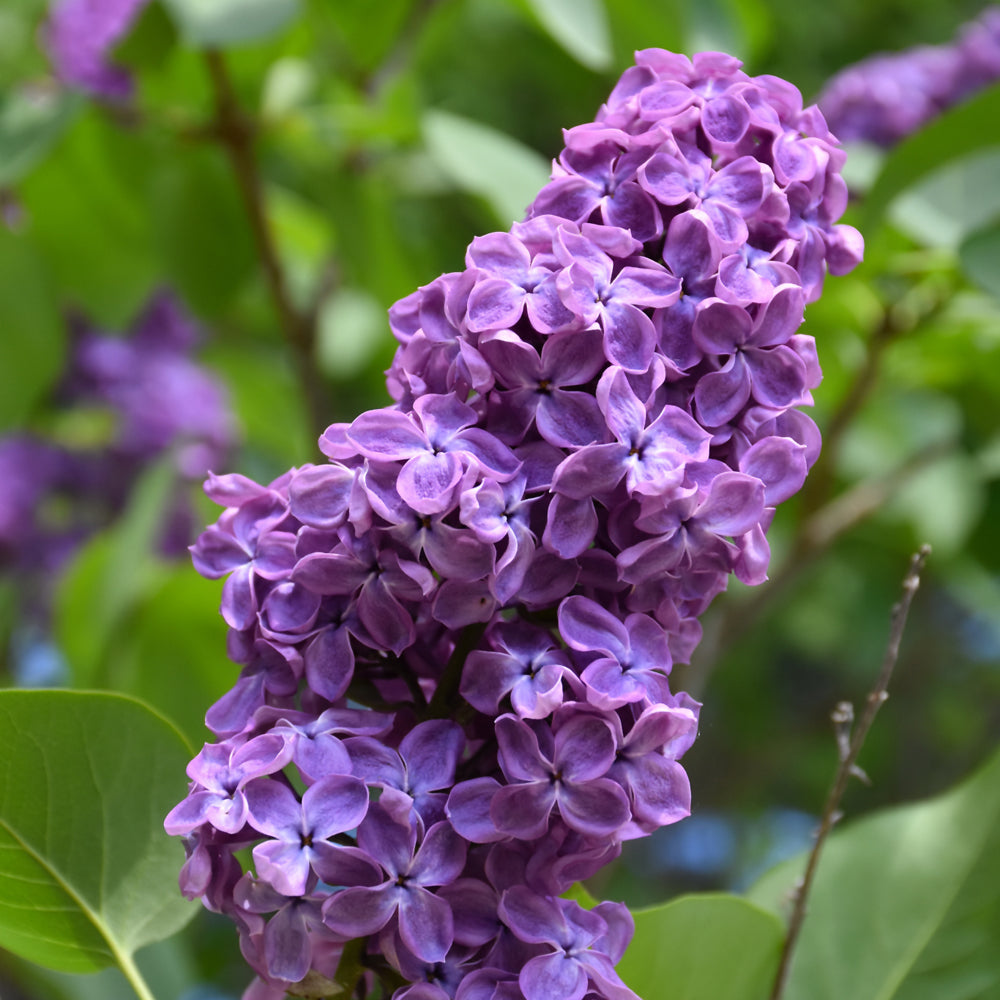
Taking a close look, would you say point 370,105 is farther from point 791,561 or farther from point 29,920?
point 29,920

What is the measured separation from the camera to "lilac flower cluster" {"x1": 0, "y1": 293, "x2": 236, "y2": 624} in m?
1.41

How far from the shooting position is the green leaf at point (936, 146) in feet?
2.69

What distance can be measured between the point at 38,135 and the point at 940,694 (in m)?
1.88

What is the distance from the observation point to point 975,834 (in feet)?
1.91

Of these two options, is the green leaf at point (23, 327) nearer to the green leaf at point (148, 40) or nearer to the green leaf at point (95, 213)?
the green leaf at point (95, 213)

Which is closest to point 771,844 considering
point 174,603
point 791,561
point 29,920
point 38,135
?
point 791,561

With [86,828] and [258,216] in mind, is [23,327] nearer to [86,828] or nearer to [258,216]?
[258,216]

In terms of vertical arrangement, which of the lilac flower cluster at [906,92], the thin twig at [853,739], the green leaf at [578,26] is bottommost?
the thin twig at [853,739]

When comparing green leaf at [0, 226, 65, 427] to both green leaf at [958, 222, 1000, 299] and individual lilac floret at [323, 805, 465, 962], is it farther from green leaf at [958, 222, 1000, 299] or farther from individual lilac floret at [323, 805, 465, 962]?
individual lilac floret at [323, 805, 465, 962]

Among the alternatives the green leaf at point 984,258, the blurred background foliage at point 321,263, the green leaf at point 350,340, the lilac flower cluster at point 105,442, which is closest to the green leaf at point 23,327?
the blurred background foliage at point 321,263

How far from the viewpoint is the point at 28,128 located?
3.25 feet

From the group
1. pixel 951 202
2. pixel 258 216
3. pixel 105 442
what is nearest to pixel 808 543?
pixel 951 202

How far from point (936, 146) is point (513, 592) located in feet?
1.91

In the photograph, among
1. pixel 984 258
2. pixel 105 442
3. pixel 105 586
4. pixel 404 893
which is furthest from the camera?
pixel 105 442
